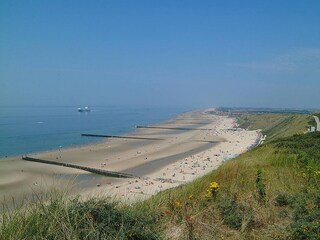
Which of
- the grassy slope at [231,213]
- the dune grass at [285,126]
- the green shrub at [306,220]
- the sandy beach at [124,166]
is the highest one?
the green shrub at [306,220]

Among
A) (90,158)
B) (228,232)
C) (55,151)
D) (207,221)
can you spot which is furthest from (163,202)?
(55,151)

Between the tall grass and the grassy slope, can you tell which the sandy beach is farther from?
the tall grass

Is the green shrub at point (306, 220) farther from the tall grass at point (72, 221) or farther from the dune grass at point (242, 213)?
the tall grass at point (72, 221)

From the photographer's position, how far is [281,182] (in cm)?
799

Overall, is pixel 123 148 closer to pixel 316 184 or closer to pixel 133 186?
pixel 133 186

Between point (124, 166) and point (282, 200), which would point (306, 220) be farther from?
point (124, 166)

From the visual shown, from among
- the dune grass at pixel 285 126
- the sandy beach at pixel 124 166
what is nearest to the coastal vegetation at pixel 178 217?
the sandy beach at pixel 124 166

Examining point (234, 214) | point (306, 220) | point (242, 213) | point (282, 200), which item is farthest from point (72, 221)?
point (282, 200)

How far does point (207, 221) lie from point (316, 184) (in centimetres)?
305

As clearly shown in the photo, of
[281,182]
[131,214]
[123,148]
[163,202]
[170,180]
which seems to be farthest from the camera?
[123,148]

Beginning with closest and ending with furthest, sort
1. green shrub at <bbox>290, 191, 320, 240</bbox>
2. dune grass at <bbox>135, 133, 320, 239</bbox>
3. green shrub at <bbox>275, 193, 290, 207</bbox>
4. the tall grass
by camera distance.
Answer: the tall grass
green shrub at <bbox>290, 191, 320, 240</bbox>
dune grass at <bbox>135, 133, 320, 239</bbox>
green shrub at <bbox>275, 193, 290, 207</bbox>

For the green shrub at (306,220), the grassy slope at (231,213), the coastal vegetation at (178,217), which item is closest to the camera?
the coastal vegetation at (178,217)

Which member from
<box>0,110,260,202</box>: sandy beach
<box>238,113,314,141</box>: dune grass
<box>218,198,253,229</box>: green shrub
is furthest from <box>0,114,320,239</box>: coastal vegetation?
<box>238,113,314,141</box>: dune grass

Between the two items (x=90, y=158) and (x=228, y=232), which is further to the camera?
(x=90, y=158)
